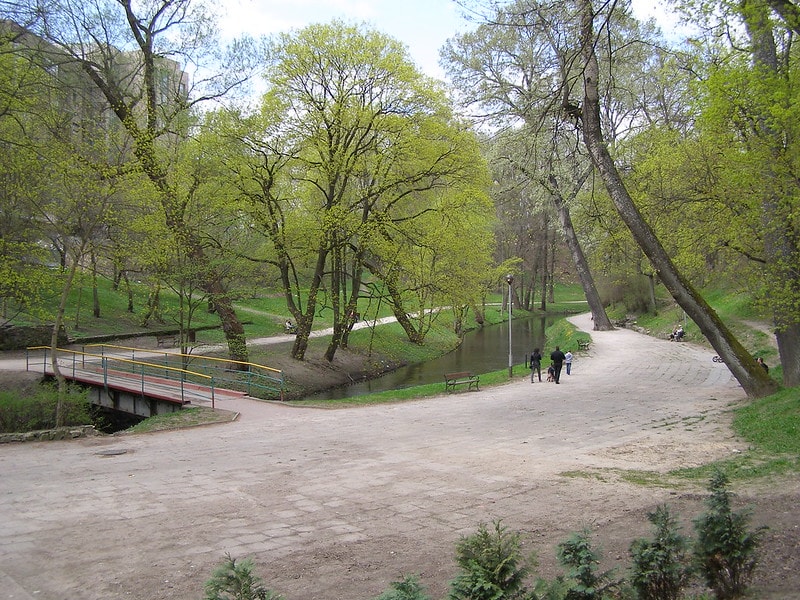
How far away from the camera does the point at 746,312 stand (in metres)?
28.8

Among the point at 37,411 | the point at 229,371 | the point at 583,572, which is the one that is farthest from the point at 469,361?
the point at 583,572

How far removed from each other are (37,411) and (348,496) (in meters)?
12.1

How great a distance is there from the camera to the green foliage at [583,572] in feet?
12.1

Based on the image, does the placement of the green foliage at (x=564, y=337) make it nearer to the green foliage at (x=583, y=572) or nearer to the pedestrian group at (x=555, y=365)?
the pedestrian group at (x=555, y=365)

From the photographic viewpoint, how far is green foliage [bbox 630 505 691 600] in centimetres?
403

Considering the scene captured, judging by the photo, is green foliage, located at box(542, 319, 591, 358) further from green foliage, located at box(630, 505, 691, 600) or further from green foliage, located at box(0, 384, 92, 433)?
green foliage, located at box(630, 505, 691, 600)

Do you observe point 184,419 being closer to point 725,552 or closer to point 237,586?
point 237,586

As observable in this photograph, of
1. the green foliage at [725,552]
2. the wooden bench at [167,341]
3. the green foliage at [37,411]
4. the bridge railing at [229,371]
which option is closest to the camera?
the green foliage at [725,552]

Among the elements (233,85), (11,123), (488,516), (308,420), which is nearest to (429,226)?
(233,85)

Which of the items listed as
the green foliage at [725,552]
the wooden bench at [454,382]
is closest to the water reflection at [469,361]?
the wooden bench at [454,382]

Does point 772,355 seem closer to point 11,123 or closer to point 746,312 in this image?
point 746,312

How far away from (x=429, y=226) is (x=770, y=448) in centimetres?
1921

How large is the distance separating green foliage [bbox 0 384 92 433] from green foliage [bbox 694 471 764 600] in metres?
16.4

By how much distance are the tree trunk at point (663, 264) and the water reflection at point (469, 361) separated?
Answer: 1409 cm
